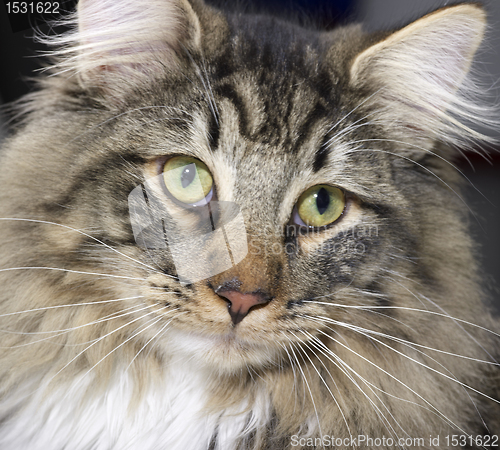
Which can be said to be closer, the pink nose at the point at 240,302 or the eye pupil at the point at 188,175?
the pink nose at the point at 240,302

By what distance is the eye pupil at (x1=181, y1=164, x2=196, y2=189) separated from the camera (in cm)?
94

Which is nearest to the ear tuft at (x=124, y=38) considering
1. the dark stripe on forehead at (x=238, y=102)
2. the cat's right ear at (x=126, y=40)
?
the cat's right ear at (x=126, y=40)

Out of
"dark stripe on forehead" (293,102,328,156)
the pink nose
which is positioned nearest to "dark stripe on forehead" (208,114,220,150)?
"dark stripe on forehead" (293,102,328,156)

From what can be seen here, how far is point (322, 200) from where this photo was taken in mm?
1015

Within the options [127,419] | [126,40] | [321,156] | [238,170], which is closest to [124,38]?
[126,40]

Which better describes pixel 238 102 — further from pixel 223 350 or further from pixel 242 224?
pixel 223 350

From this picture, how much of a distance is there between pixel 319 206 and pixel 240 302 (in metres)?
0.31

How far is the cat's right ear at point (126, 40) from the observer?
932 mm

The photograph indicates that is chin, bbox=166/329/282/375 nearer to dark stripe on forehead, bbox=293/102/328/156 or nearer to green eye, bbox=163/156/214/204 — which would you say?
green eye, bbox=163/156/214/204

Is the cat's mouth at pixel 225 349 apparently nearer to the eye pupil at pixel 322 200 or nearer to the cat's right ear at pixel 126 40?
the eye pupil at pixel 322 200

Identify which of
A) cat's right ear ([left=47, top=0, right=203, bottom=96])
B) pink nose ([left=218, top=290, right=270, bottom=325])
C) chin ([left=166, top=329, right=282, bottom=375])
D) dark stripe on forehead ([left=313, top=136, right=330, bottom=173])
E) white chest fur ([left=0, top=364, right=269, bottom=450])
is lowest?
white chest fur ([left=0, top=364, right=269, bottom=450])

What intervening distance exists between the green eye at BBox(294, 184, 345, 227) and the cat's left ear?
9.1 inches

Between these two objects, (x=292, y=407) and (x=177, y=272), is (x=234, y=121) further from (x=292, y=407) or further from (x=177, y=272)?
(x=292, y=407)

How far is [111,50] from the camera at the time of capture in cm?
100
